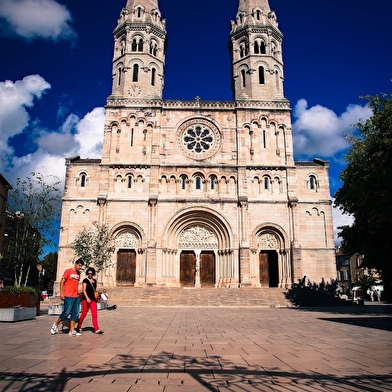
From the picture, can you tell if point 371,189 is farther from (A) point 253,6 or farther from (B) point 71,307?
(A) point 253,6

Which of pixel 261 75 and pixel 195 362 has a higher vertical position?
pixel 261 75

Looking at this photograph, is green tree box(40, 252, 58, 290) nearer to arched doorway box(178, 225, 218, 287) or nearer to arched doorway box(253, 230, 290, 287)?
arched doorway box(178, 225, 218, 287)

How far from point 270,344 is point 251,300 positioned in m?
21.3

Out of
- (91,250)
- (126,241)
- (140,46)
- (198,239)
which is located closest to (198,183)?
(198,239)

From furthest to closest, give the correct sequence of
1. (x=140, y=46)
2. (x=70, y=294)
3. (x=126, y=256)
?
(x=140, y=46), (x=126, y=256), (x=70, y=294)

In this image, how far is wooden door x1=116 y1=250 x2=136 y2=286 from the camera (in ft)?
113

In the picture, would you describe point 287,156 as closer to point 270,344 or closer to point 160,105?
point 160,105

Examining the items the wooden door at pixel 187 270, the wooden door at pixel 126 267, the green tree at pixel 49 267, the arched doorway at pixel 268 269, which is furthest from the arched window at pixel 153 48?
the green tree at pixel 49 267

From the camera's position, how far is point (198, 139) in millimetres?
37906

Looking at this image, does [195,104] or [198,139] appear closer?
[198,139]

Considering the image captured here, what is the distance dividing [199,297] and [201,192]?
419 inches

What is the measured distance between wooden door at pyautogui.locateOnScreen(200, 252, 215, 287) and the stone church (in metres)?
0.10

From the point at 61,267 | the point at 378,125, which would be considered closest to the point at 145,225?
the point at 61,267

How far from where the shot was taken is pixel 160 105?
3809cm
